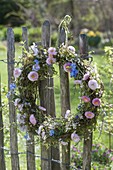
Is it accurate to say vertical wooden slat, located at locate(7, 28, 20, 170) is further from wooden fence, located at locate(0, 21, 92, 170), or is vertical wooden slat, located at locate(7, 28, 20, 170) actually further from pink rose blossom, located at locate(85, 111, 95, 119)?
pink rose blossom, located at locate(85, 111, 95, 119)

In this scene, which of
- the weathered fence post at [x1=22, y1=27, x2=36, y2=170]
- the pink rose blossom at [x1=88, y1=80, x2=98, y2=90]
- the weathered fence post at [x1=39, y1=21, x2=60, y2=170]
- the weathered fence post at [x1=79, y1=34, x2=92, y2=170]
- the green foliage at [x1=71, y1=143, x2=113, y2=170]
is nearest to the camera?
the pink rose blossom at [x1=88, y1=80, x2=98, y2=90]

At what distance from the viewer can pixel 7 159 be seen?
15.2 feet

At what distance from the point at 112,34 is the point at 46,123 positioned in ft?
60.2

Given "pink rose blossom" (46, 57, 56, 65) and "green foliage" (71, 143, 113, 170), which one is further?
"green foliage" (71, 143, 113, 170)

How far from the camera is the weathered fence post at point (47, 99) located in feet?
9.76

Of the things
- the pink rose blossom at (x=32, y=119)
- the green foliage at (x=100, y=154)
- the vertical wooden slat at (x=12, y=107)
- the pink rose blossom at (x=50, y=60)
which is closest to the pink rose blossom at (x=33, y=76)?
the pink rose blossom at (x=50, y=60)

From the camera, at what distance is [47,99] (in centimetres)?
300

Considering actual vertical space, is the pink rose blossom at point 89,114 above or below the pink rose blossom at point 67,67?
below

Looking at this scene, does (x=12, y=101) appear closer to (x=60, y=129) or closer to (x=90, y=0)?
(x=60, y=129)

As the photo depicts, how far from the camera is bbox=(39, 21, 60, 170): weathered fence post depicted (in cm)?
297

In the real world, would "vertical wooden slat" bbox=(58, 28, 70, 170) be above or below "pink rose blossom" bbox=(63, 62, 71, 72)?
below

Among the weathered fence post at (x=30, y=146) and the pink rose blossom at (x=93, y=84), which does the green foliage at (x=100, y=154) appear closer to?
the weathered fence post at (x=30, y=146)

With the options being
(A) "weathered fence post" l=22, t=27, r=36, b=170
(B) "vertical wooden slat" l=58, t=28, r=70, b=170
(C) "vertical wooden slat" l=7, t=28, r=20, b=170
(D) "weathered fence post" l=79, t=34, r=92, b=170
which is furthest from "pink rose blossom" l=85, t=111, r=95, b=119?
(C) "vertical wooden slat" l=7, t=28, r=20, b=170

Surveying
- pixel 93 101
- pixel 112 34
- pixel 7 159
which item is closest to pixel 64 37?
pixel 93 101
